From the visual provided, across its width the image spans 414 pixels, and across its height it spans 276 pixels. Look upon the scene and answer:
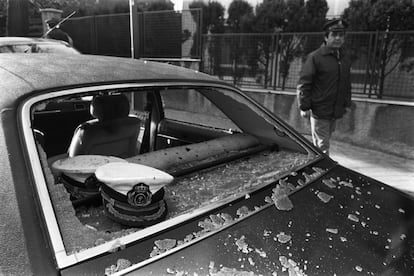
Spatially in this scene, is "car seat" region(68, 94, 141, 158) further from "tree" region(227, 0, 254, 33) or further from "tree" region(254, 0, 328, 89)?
"tree" region(227, 0, 254, 33)

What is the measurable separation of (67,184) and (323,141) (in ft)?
11.2

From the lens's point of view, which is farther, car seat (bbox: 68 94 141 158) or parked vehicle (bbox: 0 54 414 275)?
car seat (bbox: 68 94 141 158)

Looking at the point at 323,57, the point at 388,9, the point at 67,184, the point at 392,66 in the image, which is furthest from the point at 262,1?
the point at 67,184

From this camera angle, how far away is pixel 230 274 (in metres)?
1.08

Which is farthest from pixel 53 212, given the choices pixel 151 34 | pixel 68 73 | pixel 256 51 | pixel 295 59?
pixel 151 34

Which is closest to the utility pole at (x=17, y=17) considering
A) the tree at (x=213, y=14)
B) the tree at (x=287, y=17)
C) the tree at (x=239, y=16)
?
the tree at (x=213, y=14)

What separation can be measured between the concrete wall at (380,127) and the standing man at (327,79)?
6.41ft

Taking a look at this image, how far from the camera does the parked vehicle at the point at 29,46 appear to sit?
5616 millimetres

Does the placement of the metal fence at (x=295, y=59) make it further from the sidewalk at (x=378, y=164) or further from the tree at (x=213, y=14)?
the tree at (x=213, y=14)

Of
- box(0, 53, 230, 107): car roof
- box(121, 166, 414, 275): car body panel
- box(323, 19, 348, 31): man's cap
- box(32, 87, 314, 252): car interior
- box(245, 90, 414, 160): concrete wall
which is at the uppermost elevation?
box(323, 19, 348, 31): man's cap

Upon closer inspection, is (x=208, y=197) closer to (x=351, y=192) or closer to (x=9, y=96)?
(x=351, y=192)

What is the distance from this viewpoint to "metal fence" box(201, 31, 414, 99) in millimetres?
5930

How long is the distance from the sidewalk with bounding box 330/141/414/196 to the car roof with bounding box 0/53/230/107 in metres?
3.49

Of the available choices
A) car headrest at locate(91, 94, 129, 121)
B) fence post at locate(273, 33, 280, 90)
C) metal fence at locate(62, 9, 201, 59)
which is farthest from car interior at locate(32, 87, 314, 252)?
metal fence at locate(62, 9, 201, 59)
